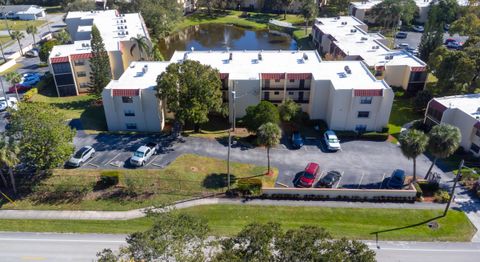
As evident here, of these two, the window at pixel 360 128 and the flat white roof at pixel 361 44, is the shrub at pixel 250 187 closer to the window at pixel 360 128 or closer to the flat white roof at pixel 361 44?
the window at pixel 360 128

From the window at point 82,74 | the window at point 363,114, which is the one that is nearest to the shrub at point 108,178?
the window at point 82,74

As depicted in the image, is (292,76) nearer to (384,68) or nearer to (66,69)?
(384,68)

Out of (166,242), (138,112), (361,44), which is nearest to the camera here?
(166,242)

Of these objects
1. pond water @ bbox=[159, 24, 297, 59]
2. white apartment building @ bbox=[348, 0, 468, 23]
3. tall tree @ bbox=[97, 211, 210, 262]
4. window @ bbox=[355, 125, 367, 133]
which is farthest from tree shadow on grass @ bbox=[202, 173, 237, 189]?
white apartment building @ bbox=[348, 0, 468, 23]

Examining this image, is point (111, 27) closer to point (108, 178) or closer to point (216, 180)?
point (108, 178)

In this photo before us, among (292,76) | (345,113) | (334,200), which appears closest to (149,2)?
(292,76)

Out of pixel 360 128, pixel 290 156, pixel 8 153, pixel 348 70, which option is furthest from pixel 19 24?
pixel 360 128

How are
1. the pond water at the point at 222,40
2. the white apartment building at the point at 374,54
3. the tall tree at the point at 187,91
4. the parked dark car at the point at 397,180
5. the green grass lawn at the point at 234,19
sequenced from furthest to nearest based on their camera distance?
1. the green grass lawn at the point at 234,19
2. the pond water at the point at 222,40
3. the white apartment building at the point at 374,54
4. the tall tree at the point at 187,91
5. the parked dark car at the point at 397,180
